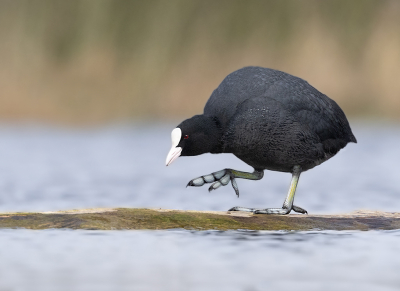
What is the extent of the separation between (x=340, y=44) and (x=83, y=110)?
11675mm

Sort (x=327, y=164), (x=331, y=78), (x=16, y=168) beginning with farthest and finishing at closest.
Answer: (x=331, y=78) → (x=327, y=164) → (x=16, y=168)

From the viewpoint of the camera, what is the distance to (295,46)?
1161 inches

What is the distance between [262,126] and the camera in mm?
6297

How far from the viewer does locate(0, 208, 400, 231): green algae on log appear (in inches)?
216

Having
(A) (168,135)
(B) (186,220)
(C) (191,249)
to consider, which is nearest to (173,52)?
(A) (168,135)

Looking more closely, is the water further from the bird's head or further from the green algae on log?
the bird's head

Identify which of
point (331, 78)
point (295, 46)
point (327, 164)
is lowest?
point (327, 164)

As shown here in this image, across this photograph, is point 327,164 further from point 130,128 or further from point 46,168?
point 130,128

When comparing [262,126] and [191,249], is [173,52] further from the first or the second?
[191,249]

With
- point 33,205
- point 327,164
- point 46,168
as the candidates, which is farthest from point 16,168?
point 327,164

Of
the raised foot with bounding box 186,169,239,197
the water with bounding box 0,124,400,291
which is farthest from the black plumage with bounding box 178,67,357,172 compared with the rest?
the water with bounding box 0,124,400,291

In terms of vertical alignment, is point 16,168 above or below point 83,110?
below

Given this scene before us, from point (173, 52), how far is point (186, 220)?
1001 inches

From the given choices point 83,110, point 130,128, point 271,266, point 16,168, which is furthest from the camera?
point 83,110
